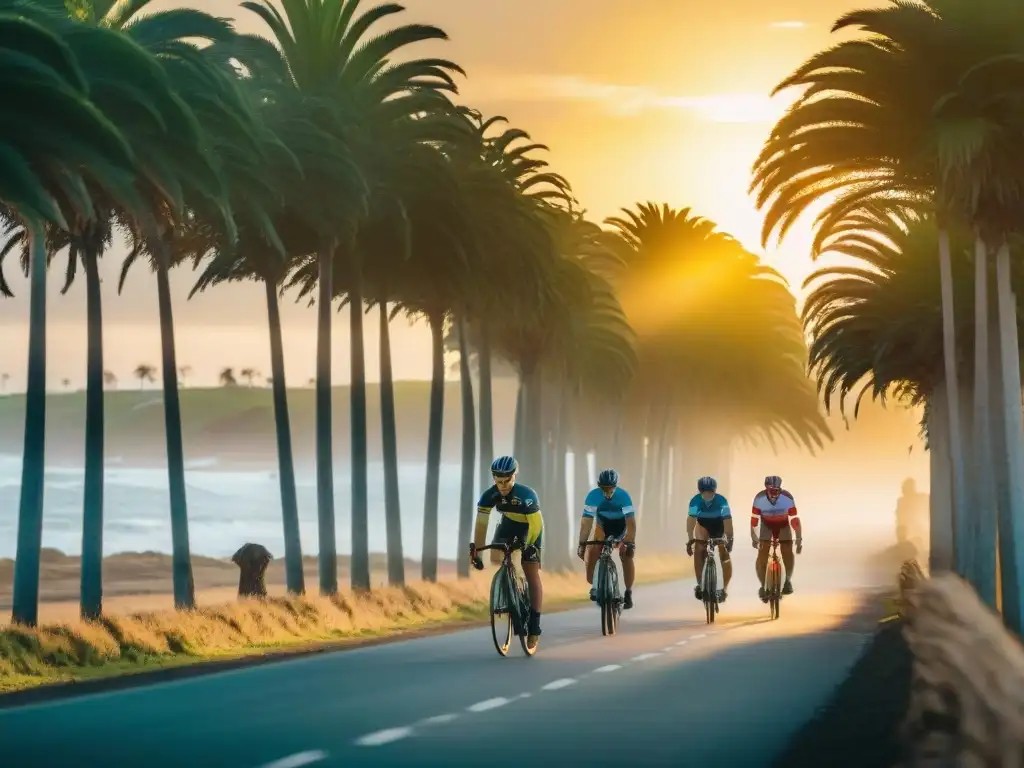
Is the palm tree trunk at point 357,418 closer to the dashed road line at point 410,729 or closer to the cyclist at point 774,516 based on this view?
the cyclist at point 774,516

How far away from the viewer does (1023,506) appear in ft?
115

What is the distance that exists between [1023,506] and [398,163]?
14.4m

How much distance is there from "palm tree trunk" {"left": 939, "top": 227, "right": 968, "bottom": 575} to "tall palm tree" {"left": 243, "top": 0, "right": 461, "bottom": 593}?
10.7 metres

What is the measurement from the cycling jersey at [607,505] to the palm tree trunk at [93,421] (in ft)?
28.7

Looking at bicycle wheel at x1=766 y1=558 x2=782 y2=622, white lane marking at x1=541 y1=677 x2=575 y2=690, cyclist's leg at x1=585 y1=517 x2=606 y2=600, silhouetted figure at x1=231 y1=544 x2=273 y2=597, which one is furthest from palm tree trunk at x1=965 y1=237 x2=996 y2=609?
white lane marking at x1=541 y1=677 x2=575 y2=690

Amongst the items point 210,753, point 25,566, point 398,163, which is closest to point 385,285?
A: point 398,163

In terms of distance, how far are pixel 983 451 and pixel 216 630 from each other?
16.7 metres

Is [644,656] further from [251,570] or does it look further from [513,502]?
[251,570]

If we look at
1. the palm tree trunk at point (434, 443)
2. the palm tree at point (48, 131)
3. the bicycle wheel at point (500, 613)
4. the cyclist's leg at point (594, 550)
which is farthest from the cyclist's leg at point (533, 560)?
the palm tree trunk at point (434, 443)

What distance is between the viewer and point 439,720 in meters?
16.0

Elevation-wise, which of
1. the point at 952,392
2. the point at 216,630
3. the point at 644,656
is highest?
the point at 952,392

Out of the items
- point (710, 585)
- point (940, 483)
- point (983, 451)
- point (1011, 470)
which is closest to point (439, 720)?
point (710, 585)

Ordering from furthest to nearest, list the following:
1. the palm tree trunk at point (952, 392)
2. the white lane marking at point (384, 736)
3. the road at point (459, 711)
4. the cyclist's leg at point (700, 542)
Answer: the palm tree trunk at point (952, 392) < the cyclist's leg at point (700, 542) < the white lane marking at point (384, 736) < the road at point (459, 711)

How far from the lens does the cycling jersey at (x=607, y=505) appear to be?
2728cm
